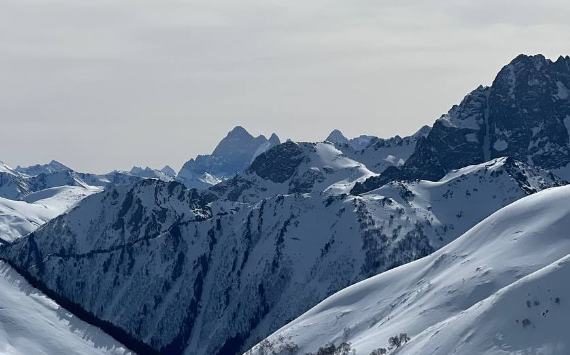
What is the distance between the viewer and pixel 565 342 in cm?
19225

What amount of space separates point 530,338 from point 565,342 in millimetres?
7171

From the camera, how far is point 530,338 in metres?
198

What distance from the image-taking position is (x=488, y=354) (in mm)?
198875

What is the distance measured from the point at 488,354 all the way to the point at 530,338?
7759 mm

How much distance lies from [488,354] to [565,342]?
45.5 ft
